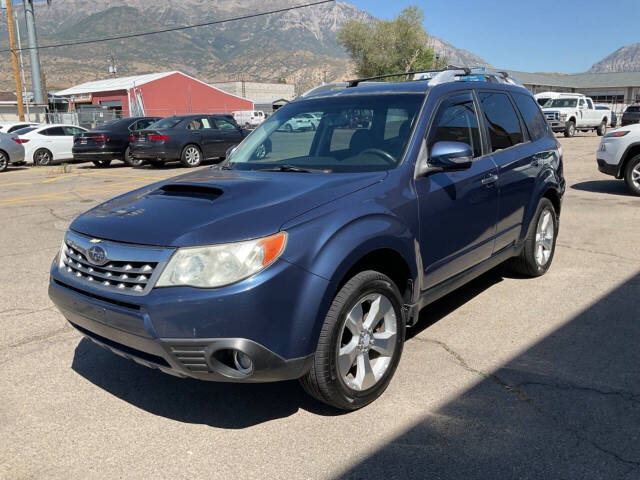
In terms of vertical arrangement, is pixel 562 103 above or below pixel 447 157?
above

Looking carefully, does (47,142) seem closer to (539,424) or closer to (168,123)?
(168,123)

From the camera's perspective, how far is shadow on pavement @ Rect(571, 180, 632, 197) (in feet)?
35.9

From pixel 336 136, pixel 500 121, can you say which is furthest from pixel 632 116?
pixel 336 136

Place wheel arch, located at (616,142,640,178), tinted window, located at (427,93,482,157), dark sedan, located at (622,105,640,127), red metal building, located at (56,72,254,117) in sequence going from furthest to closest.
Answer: red metal building, located at (56,72,254,117), dark sedan, located at (622,105,640,127), wheel arch, located at (616,142,640,178), tinted window, located at (427,93,482,157)

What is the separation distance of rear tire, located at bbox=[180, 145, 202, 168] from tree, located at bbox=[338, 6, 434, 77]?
61.1 m

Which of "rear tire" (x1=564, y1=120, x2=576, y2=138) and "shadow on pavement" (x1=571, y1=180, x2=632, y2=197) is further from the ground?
"rear tire" (x1=564, y1=120, x2=576, y2=138)

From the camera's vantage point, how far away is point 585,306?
4.79 metres

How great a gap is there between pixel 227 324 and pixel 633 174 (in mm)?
9827

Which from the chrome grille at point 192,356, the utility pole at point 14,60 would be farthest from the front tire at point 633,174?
the utility pole at point 14,60

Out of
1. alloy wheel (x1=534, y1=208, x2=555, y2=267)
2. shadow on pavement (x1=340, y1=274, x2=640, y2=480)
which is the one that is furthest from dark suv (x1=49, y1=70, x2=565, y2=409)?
alloy wheel (x1=534, y1=208, x2=555, y2=267)

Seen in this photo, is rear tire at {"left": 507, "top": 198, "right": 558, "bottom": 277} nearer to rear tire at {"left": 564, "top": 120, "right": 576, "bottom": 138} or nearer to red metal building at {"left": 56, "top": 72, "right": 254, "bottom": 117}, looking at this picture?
rear tire at {"left": 564, "top": 120, "right": 576, "bottom": 138}

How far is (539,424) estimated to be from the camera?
3041 mm

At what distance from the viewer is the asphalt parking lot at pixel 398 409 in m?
2.73

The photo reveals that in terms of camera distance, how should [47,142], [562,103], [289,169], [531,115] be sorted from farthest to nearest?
[562,103], [47,142], [531,115], [289,169]
